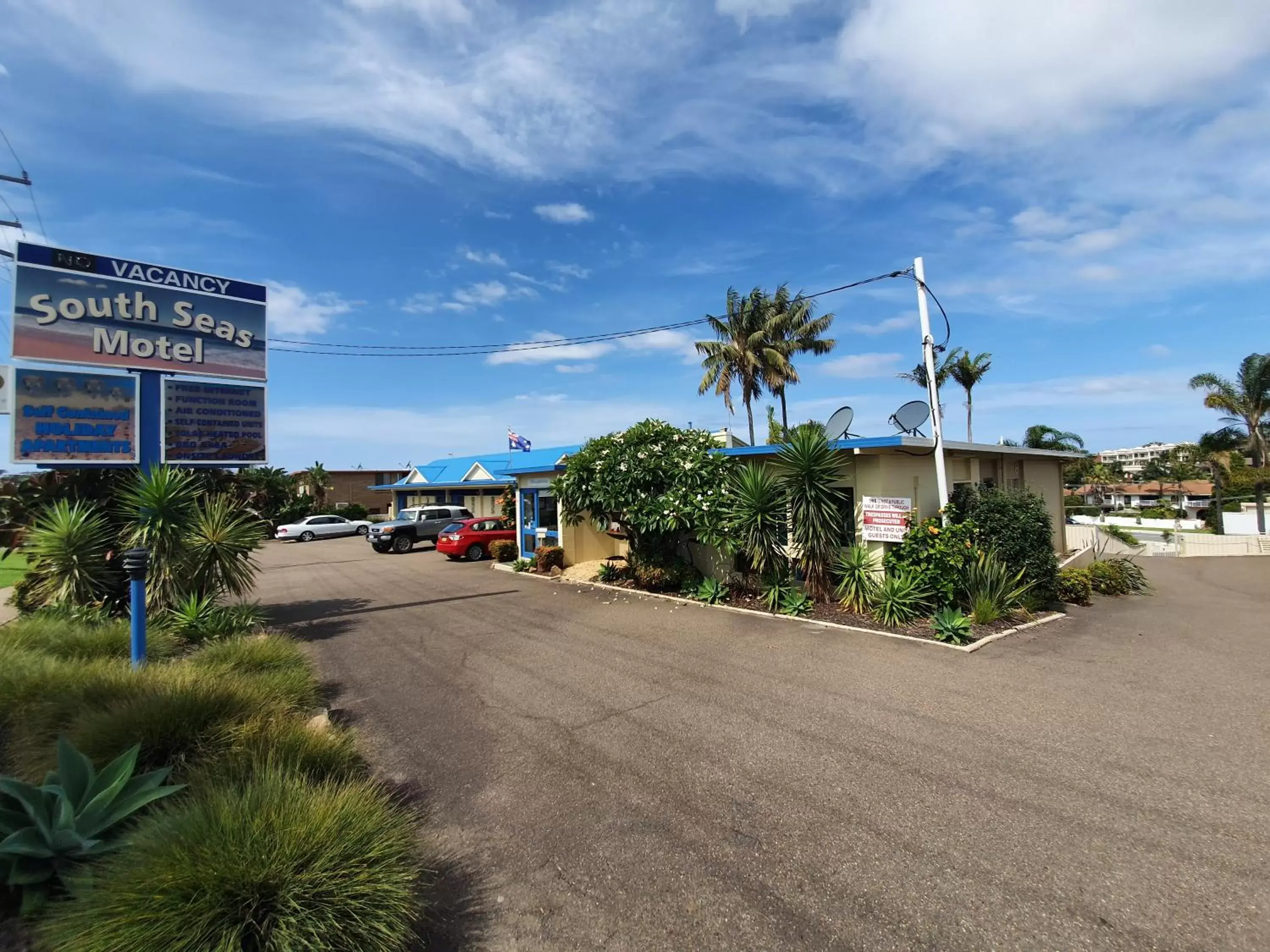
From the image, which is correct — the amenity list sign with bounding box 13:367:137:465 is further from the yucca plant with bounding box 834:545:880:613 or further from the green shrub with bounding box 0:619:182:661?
the yucca plant with bounding box 834:545:880:613

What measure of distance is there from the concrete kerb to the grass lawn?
1473 cm

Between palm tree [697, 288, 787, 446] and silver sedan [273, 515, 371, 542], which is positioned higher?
palm tree [697, 288, 787, 446]

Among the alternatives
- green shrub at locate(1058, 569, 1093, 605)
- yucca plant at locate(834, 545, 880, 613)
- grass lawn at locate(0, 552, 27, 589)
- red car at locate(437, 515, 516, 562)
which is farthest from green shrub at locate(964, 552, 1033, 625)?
grass lawn at locate(0, 552, 27, 589)

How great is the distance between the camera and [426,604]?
12328 millimetres

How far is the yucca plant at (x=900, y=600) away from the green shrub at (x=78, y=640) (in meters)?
9.56

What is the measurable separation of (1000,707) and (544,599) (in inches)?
345

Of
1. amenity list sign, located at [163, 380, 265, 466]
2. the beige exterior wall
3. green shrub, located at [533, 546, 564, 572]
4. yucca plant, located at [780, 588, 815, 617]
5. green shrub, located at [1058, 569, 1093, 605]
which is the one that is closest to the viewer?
amenity list sign, located at [163, 380, 265, 466]

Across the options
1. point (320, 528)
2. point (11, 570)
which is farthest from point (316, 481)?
point (11, 570)

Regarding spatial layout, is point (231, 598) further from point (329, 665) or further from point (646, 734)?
point (646, 734)

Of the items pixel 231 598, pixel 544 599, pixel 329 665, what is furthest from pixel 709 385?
pixel 329 665

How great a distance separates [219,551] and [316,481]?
40814 millimetres

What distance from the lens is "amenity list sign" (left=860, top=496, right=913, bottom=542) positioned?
10.2 metres

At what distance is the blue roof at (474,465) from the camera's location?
1254 inches

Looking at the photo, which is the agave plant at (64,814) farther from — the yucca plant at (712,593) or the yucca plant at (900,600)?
the yucca plant at (712,593)
